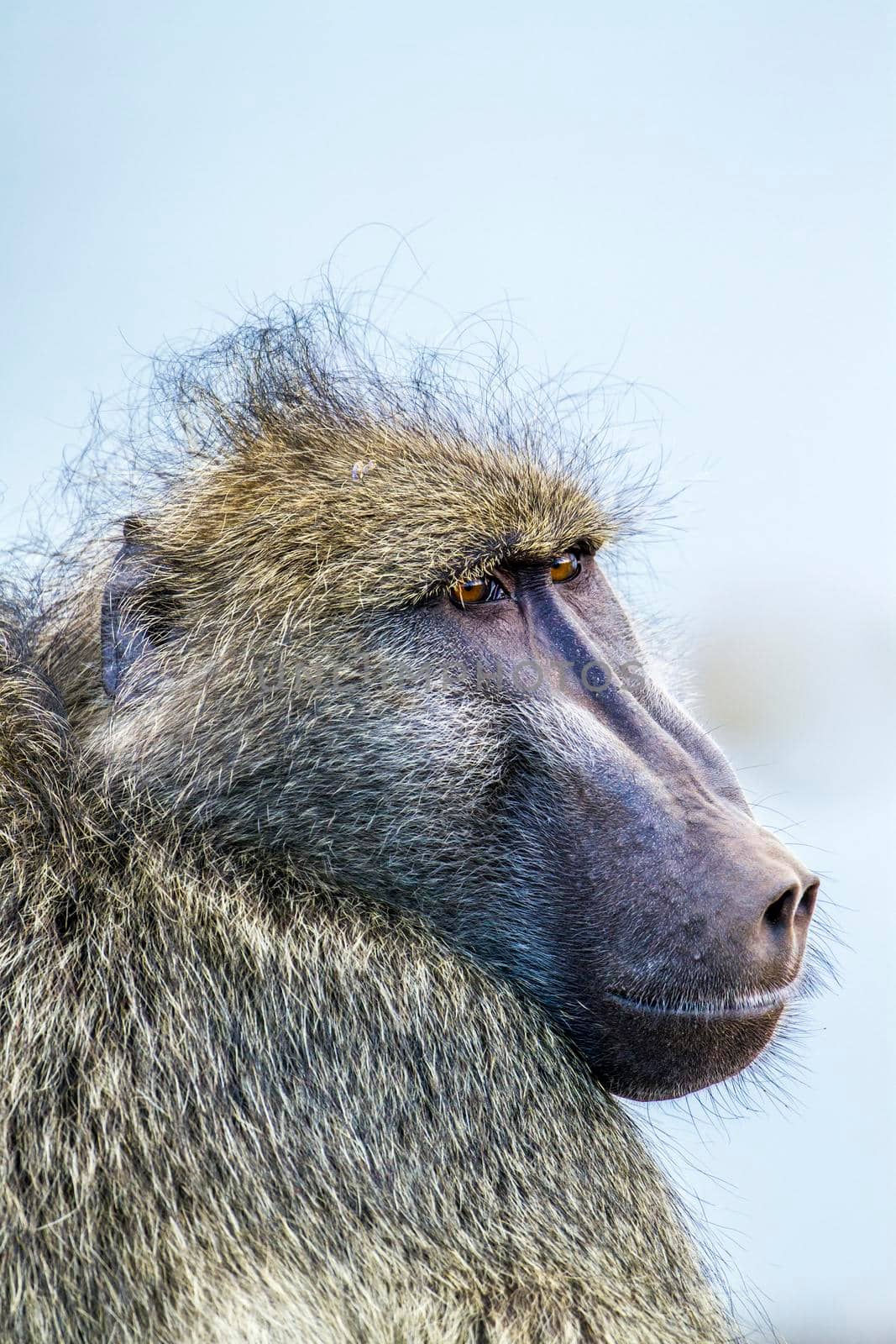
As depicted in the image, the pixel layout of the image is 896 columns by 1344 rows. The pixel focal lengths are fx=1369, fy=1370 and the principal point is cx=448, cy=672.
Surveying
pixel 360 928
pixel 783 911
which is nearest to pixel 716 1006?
pixel 783 911

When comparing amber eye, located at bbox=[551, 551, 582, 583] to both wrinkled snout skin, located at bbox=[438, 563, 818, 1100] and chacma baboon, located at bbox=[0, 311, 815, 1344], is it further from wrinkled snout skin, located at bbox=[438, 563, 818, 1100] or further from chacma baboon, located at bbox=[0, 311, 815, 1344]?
wrinkled snout skin, located at bbox=[438, 563, 818, 1100]

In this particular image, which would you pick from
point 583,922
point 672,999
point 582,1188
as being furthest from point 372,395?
point 582,1188

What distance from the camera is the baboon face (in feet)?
6.81

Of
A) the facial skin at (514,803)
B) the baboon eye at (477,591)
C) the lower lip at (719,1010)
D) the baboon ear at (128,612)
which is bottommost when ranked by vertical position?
the lower lip at (719,1010)

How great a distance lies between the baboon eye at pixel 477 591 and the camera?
237 cm

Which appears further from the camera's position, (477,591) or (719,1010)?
(477,591)

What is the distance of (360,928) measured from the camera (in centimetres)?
219

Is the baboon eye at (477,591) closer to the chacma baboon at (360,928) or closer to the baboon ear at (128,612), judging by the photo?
the chacma baboon at (360,928)

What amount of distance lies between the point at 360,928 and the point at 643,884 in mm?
459

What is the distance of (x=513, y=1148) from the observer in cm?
211

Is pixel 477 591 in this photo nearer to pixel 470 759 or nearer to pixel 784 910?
pixel 470 759

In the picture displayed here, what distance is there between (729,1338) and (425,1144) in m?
0.73

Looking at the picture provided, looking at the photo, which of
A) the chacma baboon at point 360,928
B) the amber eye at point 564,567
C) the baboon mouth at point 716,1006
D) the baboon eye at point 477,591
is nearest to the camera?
the chacma baboon at point 360,928

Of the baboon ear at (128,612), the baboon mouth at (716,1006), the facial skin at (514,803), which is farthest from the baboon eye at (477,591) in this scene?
the baboon mouth at (716,1006)
